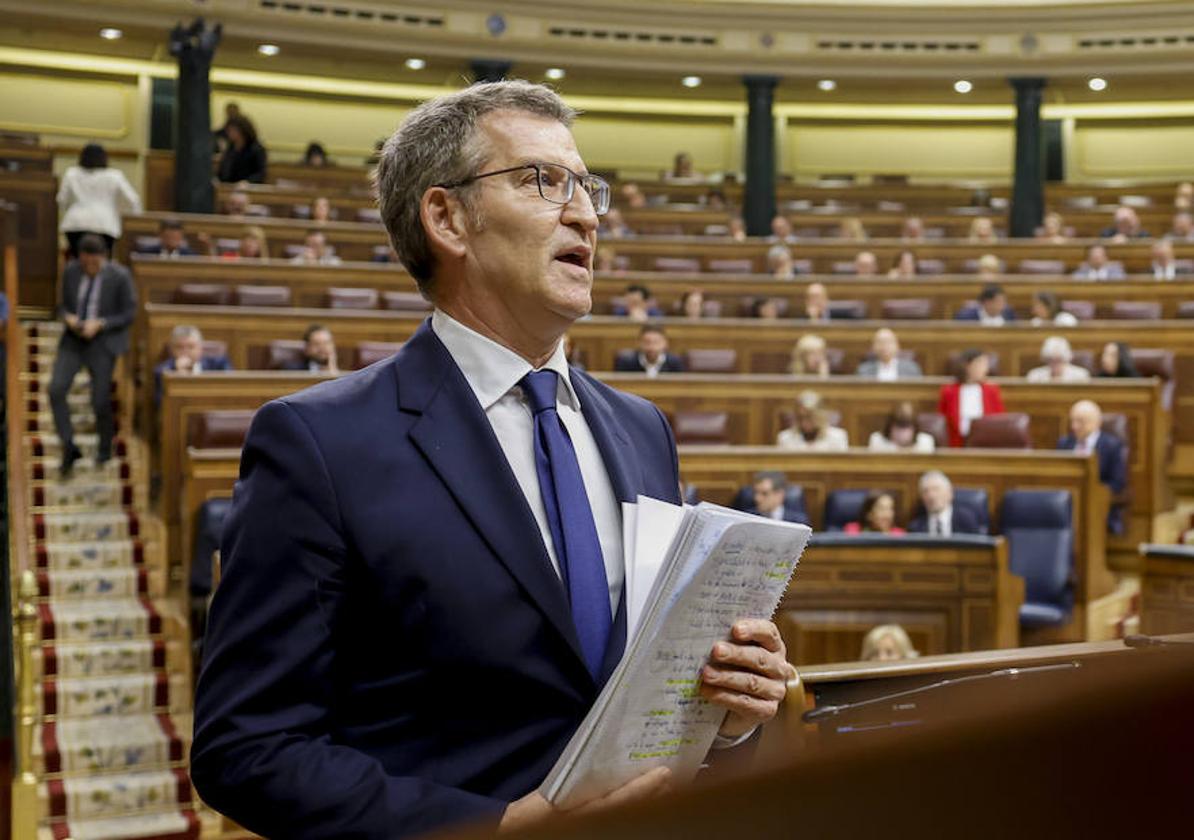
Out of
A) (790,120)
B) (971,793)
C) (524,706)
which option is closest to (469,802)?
(524,706)

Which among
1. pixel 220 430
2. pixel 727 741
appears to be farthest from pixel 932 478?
pixel 727 741

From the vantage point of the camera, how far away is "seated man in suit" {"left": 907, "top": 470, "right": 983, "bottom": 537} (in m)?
5.00

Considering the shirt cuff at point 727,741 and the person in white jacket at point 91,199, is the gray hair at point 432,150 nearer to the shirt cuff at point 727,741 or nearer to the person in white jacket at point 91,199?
the shirt cuff at point 727,741

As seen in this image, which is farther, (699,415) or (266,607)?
(699,415)

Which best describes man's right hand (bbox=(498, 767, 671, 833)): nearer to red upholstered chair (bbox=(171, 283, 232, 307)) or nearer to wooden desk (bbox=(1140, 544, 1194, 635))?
wooden desk (bbox=(1140, 544, 1194, 635))

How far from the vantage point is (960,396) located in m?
5.99

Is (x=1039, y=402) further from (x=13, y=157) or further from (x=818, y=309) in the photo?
(x=13, y=157)

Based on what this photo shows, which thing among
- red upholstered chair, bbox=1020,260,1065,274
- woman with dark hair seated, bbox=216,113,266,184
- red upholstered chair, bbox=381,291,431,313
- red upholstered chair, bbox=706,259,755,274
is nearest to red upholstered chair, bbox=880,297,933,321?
red upholstered chair, bbox=1020,260,1065,274

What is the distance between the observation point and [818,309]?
24.5ft

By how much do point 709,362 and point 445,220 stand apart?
576cm

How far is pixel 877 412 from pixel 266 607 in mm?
5368

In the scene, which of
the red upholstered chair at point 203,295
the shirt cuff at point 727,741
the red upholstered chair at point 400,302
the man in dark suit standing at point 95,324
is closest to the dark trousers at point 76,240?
the red upholstered chair at point 203,295

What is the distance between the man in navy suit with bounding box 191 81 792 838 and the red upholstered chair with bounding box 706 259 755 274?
26.5 ft

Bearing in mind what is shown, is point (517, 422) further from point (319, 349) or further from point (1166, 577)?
point (319, 349)
